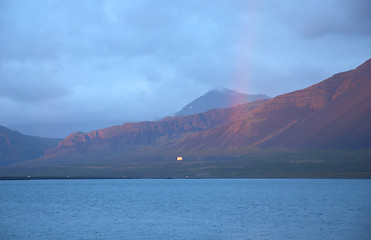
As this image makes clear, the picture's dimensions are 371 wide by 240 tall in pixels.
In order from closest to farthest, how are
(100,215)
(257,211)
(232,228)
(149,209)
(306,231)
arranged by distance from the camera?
(306,231) < (232,228) < (100,215) < (257,211) < (149,209)

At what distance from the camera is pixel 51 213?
254 feet

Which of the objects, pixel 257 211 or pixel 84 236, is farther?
pixel 257 211

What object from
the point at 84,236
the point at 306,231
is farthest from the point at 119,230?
the point at 306,231

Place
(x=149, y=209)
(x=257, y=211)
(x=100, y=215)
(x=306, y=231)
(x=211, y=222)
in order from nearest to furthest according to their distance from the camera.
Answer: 1. (x=306, y=231)
2. (x=211, y=222)
3. (x=100, y=215)
4. (x=257, y=211)
5. (x=149, y=209)

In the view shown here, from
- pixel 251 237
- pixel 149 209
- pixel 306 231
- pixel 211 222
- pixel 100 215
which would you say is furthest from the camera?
pixel 149 209

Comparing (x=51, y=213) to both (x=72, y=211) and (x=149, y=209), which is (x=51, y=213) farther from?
(x=149, y=209)

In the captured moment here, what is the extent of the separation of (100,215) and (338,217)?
35216mm

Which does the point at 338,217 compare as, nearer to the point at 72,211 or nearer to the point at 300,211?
the point at 300,211

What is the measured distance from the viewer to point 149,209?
3292 inches

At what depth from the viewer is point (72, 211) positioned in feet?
265

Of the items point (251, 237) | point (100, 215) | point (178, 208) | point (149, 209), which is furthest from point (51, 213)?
point (251, 237)

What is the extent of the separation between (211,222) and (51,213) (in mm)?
29020

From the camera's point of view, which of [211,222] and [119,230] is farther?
[211,222]

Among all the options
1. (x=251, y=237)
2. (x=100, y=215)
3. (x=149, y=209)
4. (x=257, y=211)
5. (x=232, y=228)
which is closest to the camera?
(x=251, y=237)
